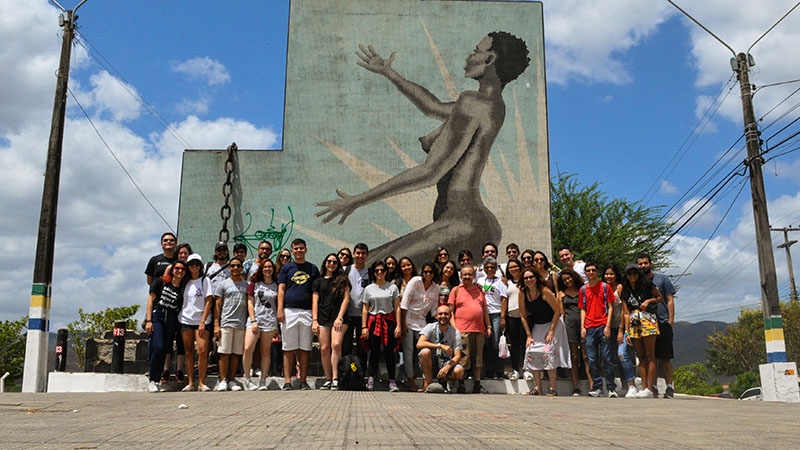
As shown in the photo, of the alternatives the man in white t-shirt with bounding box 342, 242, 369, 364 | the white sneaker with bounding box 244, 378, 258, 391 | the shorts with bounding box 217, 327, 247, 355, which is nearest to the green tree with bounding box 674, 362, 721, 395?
the man in white t-shirt with bounding box 342, 242, 369, 364

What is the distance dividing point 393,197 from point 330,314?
9838 mm

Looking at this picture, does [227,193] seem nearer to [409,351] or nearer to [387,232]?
[387,232]

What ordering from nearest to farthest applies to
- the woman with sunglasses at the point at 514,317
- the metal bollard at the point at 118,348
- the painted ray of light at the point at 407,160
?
the woman with sunglasses at the point at 514,317 < the metal bollard at the point at 118,348 < the painted ray of light at the point at 407,160

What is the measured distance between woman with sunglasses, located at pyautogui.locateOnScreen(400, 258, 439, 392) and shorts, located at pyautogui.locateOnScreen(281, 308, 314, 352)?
4.25ft

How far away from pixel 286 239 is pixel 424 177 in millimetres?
4196

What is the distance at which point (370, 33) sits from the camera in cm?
1970

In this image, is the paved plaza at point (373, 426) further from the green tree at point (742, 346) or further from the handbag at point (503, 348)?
the green tree at point (742, 346)

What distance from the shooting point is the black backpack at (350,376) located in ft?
28.0

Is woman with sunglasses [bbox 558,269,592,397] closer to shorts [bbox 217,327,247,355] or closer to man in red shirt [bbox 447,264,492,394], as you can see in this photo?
man in red shirt [bbox 447,264,492,394]

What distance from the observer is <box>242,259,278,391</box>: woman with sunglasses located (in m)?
9.09

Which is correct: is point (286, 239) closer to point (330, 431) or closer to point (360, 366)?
point (360, 366)

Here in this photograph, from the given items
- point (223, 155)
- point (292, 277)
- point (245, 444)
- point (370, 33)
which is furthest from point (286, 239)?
point (245, 444)

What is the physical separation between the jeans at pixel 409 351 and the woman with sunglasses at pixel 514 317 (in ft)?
4.95

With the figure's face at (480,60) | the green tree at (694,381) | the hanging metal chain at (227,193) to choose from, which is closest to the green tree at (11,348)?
the hanging metal chain at (227,193)
